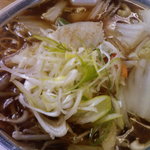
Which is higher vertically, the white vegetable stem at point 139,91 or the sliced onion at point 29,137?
the sliced onion at point 29,137

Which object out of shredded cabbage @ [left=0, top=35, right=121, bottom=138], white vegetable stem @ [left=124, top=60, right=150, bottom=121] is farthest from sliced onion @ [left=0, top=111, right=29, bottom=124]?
white vegetable stem @ [left=124, top=60, right=150, bottom=121]

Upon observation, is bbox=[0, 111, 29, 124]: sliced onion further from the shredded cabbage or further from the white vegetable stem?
the white vegetable stem

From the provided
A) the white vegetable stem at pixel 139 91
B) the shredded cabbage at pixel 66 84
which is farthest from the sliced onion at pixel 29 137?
the white vegetable stem at pixel 139 91

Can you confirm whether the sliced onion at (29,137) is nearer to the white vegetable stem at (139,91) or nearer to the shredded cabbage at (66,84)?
the shredded cabbage at (66,84)

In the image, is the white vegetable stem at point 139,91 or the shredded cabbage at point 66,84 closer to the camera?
the shredded cabbage at point 66,84

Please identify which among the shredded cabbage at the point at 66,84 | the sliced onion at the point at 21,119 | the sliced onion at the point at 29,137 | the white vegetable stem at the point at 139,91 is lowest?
the white vegetable stem at the point at 139,91

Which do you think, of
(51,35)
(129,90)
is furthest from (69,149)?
(51,35)

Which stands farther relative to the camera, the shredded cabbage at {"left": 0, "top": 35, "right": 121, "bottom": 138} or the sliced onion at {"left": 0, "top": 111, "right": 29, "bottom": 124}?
the sliced onion at {"left": 0, "top": 111, "right": 29, "bottom": 124}

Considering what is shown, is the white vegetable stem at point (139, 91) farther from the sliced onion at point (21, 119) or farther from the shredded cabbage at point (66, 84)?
the sliced onion at point (21, 119)

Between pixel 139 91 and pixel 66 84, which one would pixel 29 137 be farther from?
pixel 139 91

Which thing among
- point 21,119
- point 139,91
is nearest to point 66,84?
point 21,119

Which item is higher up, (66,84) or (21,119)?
(66,84)

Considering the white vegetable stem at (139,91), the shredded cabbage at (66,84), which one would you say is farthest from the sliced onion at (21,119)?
the white vegetable stem at (139,91)
